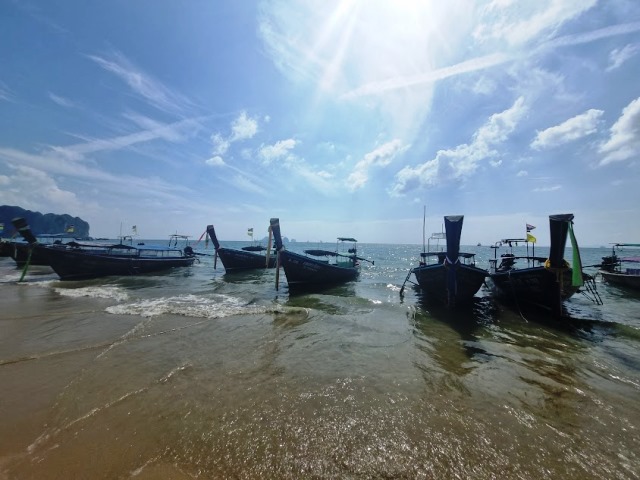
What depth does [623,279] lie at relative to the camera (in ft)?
75.3

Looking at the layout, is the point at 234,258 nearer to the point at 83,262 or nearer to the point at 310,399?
the point at 83,262

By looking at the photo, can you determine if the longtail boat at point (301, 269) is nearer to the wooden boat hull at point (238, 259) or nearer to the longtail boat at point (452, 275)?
the longtail boat at point (452, 275)

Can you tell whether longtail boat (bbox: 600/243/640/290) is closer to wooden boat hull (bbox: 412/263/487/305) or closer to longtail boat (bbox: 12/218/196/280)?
wooden boat hull (bbox: 412/263/487/305)

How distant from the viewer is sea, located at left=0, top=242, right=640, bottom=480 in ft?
13.2

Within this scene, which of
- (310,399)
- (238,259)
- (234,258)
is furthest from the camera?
(238,259)

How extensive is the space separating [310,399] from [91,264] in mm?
28172

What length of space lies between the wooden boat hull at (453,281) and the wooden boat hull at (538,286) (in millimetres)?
1564

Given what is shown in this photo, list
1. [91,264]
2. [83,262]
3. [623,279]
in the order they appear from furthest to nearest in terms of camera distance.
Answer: [91,264] < [83,262] < [623,279]

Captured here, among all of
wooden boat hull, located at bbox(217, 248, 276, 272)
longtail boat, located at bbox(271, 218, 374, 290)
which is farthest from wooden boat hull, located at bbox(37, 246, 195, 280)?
longtail boat, located at bbox(271, 218, 374, 290)

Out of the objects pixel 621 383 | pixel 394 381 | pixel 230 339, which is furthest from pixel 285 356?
pixel 621 383

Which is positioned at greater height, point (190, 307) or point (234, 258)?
point (234, 258)

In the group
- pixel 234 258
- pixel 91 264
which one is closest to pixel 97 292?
pixel 91 264

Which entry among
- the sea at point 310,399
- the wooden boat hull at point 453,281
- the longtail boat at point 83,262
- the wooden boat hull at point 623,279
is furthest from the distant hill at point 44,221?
Result: the wooden boat hull at point 623,279

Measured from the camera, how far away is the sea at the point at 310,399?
158 inches
